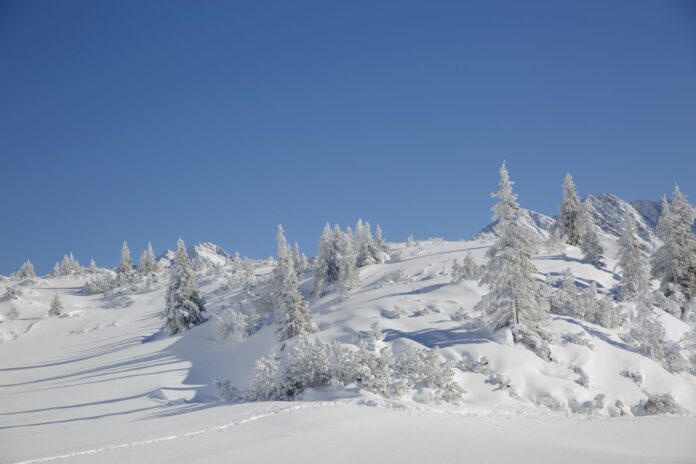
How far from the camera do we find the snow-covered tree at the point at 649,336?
26141 mm

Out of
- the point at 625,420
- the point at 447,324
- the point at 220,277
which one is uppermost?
the point at 220,277

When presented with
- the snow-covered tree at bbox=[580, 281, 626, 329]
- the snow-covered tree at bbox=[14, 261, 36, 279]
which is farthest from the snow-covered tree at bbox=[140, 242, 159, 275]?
the snow-covered tree at bbox=[580, 281, 626, 329]

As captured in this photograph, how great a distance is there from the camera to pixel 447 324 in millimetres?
29141

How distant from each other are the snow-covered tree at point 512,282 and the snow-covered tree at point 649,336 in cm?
562

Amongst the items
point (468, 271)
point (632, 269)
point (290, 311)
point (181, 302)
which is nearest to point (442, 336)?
point (290, 311)

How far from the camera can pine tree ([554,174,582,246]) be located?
173 feet

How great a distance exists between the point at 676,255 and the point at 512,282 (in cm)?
2194

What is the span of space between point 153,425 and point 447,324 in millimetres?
18584

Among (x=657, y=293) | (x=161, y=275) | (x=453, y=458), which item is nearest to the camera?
(x=453, y=458)

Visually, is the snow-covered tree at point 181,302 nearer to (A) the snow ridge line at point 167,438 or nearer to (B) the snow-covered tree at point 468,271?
(B) the snow-covered tree at point 468,271

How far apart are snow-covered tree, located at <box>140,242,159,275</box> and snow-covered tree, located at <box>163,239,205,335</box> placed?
47.8 metres

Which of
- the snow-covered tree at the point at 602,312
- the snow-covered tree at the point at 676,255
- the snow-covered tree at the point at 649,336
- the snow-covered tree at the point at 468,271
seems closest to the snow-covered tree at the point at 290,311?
the snow-covered tree at the point at 468,271

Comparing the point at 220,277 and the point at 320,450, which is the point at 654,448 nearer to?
the point at 320,450

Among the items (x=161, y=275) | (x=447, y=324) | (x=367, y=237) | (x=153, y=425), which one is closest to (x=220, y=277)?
(x=161, y=275)
